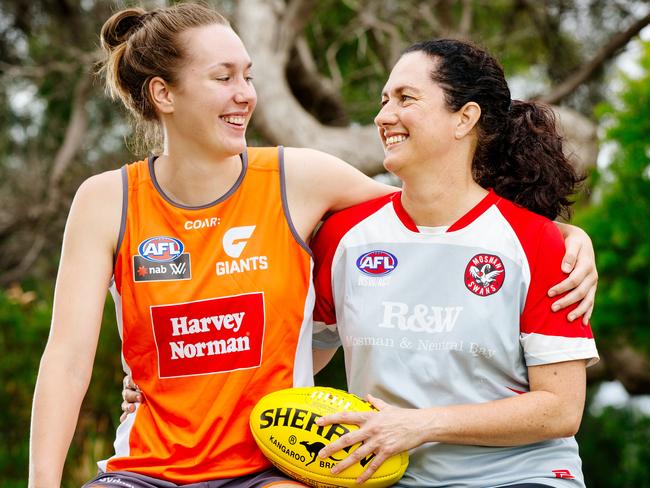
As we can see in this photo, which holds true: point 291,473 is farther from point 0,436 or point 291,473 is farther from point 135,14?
point 0,436

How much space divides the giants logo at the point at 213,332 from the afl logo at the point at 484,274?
0.72 metres

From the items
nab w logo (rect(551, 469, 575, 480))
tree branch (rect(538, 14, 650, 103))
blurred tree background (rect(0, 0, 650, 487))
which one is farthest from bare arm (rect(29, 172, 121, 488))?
tree branch (rect(538, 14, 650, 103))

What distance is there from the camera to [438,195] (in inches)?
128

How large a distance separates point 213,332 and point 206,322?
0.14 feet

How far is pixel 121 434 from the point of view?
129 inches

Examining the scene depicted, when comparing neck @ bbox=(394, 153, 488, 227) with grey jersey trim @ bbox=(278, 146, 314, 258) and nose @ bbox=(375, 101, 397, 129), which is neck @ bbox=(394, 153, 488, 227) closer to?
nose @ bbox=(375, 101, 397, 129)

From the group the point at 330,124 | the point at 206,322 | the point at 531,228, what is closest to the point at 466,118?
the point at 531,228

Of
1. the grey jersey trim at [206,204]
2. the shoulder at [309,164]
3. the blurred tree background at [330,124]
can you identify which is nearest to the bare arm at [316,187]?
the shoulder at [309,164]

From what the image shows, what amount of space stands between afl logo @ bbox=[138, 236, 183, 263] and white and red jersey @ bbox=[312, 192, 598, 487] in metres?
0.62

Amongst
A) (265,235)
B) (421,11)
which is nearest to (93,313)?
(265,235)

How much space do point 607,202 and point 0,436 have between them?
5515 millimetres

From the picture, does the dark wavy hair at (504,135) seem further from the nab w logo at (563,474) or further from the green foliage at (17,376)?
the green foliage at (17,376)

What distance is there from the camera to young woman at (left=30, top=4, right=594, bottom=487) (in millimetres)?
3133

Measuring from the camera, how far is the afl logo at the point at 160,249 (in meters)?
3.23
